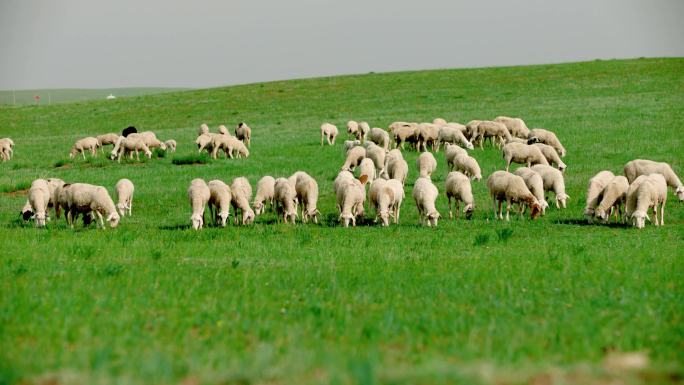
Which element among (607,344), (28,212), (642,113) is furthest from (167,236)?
(642,113)

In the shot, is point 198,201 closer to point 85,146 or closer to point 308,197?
point 308,197

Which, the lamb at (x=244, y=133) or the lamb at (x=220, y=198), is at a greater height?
the lamb at (x=244, y=133)

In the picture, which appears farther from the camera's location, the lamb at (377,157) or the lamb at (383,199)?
the lamb at (377,157)

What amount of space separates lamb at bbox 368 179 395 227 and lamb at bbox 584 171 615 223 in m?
4.82

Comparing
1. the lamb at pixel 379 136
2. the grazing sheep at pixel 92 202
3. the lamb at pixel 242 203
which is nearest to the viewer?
the grazing sheep at pixel 92 202

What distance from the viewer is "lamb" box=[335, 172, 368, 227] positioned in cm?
1866

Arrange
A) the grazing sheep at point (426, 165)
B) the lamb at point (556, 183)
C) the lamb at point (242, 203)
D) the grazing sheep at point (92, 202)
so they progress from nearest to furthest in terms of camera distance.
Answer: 1. the grazing sheep at point (92, 202)
2. the lamb at point (242, 203)
3. the lamb at point (556, 183)
4. the grazing sheep at point (426, 165)

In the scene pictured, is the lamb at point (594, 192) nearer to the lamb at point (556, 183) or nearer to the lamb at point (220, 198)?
the lamb at point (556, 183)

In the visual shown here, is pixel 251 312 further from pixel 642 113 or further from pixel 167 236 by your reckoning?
pixel 642 113

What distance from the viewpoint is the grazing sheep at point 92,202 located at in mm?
18859

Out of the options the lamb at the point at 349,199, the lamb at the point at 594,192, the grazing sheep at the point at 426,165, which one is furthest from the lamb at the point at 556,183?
the lamb at the point at 349,199

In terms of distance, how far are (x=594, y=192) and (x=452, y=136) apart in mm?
13351

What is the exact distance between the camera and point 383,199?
18875 mm

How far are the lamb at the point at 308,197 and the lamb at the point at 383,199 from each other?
1.51m
